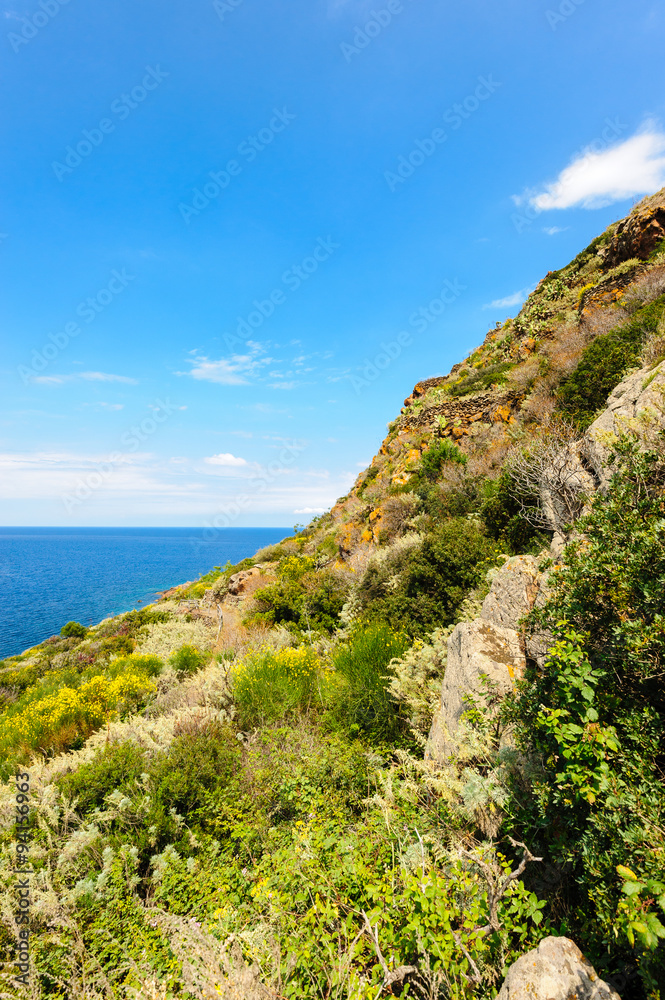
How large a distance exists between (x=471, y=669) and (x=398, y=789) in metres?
1.43

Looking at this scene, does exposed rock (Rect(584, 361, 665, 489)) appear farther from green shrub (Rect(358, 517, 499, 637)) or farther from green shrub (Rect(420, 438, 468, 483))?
green shrub (Rect(420, 438, 468, 483))

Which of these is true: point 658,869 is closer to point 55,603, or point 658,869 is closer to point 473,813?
point 473,813

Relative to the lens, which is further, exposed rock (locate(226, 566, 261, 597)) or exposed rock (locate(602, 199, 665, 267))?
exposed rock (locate(226, 566, 261, 597))

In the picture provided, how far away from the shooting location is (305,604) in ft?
37.8

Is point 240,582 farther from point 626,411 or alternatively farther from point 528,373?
point 626,411

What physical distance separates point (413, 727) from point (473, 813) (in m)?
1.86

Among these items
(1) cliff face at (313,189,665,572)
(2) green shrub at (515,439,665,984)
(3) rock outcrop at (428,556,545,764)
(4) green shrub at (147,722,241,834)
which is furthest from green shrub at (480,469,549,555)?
(4) green shrub at (147,722,241,834)

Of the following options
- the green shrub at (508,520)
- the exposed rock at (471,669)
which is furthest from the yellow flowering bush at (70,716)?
the green shrub at (508,520)

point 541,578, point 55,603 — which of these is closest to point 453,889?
point 541,578

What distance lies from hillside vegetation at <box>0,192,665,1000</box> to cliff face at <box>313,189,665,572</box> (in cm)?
205

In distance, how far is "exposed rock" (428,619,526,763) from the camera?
13.2 feet

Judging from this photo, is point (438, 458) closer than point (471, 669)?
No

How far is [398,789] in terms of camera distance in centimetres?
A: 394

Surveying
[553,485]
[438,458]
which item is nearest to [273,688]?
[553,485]
